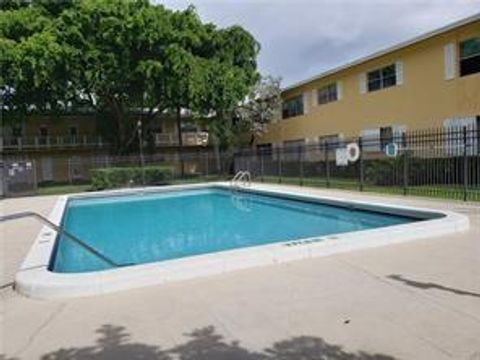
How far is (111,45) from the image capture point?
28.0 m

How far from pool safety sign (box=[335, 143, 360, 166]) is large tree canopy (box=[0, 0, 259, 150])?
35.9 feet

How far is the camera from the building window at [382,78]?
23186 mm

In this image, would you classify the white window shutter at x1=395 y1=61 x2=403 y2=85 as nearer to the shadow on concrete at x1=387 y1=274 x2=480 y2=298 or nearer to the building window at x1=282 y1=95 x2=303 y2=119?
the building window at x1=282 y1=95 x2=303 y2=119

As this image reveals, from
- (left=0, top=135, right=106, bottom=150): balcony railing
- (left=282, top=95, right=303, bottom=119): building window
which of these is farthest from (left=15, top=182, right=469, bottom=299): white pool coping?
(left=0, top=135, right=106, bottom=150): balcony railing

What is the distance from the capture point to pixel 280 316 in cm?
495

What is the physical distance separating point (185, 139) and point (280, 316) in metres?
41.5

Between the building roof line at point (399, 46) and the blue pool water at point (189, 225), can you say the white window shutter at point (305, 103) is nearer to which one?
the building roof line at point (399, 46)

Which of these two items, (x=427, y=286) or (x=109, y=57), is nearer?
(x=427, y=286)

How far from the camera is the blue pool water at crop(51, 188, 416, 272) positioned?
10.5 metres

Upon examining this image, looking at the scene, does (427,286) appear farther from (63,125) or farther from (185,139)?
(63,125)

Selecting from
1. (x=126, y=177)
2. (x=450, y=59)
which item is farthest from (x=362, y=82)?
(x=126, y=177)

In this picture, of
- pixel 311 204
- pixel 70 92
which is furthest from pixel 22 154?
pixel 311 204

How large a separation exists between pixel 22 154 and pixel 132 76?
16.2m

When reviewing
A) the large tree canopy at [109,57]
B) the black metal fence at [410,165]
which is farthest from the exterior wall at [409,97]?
the large tree canopy at [109,57]
